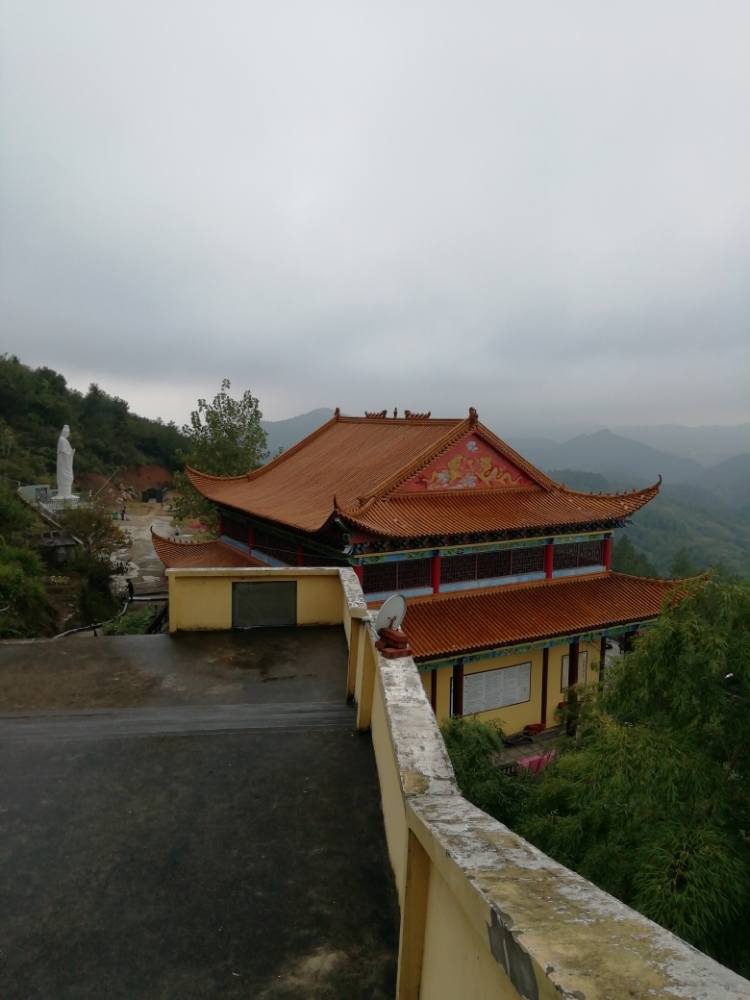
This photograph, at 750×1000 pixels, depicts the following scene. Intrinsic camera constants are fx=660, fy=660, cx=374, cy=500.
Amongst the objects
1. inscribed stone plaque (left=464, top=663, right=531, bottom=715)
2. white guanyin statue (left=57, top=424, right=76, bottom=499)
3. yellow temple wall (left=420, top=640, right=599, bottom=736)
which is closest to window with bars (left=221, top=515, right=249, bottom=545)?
yellow temple wall (left=420, top=640, right=599, bottom=736)

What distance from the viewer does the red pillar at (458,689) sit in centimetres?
1538

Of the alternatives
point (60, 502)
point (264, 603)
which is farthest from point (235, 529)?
point (60, 502)

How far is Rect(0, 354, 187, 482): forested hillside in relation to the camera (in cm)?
4574

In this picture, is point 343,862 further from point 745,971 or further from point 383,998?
point 745,971

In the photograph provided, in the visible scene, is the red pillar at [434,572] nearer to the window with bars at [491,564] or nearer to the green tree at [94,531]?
the window with bars at [491,564]

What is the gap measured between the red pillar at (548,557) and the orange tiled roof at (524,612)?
283 millimetres

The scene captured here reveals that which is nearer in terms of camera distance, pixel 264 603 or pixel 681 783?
pixel 681 783

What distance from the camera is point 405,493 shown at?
15.6 meters

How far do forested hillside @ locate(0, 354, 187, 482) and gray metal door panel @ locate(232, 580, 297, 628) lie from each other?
39.0 m

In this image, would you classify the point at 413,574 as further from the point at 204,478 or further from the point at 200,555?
the point at 204,478

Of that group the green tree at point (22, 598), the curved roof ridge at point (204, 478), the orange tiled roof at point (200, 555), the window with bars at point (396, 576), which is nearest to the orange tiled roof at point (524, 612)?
the window with bars at point (396, 576)

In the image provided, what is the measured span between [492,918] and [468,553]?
14134 mm

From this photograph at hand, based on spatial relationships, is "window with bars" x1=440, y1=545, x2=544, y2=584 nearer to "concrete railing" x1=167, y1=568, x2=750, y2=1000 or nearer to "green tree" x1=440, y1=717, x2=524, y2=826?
"green tree" x1=440, y1=717, x2=524, y2=826

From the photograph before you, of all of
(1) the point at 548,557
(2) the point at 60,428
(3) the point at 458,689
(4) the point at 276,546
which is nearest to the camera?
(3) the point at 458,689
